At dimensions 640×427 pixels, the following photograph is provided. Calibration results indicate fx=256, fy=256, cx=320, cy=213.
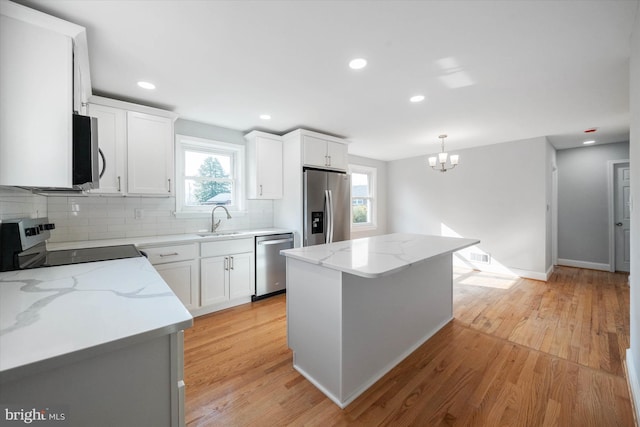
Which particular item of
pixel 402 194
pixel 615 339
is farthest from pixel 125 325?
pixel 402 194

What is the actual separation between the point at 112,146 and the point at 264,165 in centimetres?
169

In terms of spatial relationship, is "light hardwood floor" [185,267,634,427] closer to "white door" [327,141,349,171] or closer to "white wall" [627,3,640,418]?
"white wall" [627,3,640,418]

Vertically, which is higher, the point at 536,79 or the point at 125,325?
the point at 536,79

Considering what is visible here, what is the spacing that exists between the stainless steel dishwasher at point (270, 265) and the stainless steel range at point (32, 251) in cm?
149

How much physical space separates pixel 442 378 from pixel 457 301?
1.72 m

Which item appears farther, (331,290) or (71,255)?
(71,255)

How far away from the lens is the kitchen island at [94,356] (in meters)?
0.63

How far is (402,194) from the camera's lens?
5961 mm

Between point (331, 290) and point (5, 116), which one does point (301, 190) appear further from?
point (5, 116)

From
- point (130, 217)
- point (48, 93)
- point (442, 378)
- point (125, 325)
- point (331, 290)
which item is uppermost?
point (48, 93)

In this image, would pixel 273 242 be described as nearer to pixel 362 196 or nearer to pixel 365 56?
pixel 365 56

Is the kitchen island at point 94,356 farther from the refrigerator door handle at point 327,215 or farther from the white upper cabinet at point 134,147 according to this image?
the refrigerator door handle at point 327,215

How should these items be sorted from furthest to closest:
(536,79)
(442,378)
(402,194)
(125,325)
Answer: (402,194)
(536,79)
(442,378)
(125,325)

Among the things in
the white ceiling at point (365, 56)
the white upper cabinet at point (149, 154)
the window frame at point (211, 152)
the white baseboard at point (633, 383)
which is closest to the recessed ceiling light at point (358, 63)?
the white ceiling at point (365, 56)
